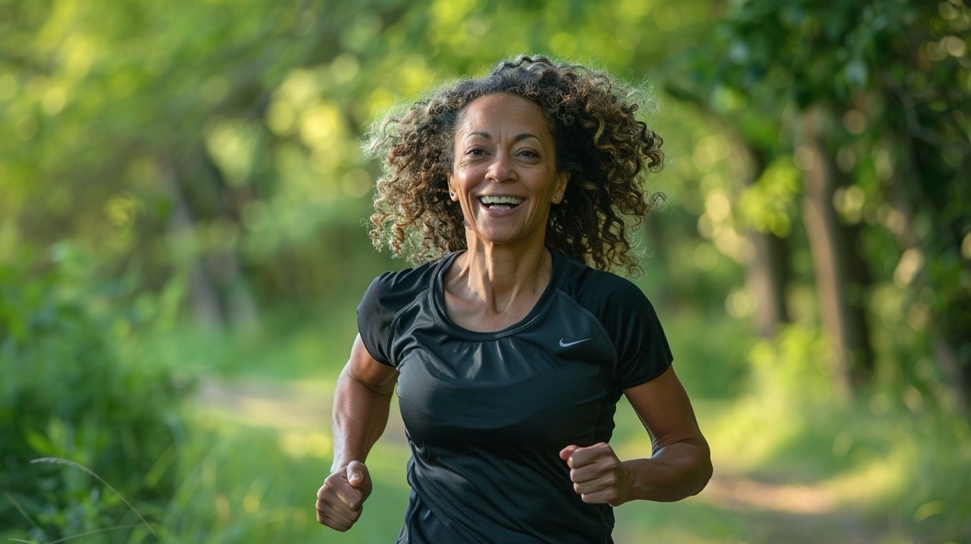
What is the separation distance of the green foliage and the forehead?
292 cm

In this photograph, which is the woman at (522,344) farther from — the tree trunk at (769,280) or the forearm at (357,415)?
the tree trunk at (769,280)

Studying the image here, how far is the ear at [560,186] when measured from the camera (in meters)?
3.35

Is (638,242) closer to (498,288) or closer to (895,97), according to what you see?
(498,288)

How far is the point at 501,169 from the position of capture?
125 inches

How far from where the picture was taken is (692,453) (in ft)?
10.2

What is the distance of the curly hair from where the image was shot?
3.38 m

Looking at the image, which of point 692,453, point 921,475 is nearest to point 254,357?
point 921,475

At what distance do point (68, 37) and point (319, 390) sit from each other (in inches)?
243

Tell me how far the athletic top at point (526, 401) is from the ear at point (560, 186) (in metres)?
0.23

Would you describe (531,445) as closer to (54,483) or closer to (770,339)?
(54,483)

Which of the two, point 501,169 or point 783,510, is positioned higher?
point 783,510

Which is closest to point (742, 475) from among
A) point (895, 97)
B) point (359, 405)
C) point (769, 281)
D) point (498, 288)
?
point (769, 281)

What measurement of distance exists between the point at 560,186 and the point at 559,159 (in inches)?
2.6

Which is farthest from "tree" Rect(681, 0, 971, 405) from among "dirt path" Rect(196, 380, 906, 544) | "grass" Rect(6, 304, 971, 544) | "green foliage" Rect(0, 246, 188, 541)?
"green foliage" Rect(0, 246, 188, 541)
